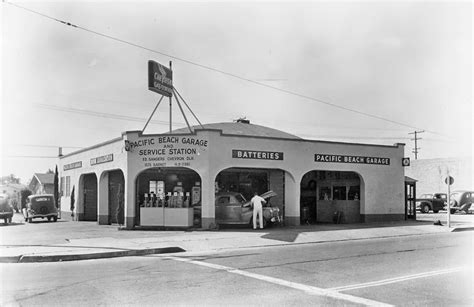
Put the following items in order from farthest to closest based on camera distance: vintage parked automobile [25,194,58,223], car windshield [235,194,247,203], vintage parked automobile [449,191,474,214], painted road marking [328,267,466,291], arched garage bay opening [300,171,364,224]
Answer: vintage parked automobile [449,191,474,214] → vintage parked automobile [25,194,58,223] → arched garage bay opening [300,171,364,224] → car windshield [235,194,247,203] → painted road marking [328,267,466,291]

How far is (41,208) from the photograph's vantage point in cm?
3008

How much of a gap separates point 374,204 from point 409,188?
422cm

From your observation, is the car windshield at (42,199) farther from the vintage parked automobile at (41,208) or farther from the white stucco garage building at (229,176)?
the white stucco garage building at (229,176)

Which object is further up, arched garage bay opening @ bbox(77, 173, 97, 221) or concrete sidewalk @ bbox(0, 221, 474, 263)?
arched garage bay opening @ bbox(77, 173, 97, 221)

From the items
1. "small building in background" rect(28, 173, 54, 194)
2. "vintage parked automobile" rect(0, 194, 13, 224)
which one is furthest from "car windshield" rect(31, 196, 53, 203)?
"small building in background" rect(28, 173, 54, 194)

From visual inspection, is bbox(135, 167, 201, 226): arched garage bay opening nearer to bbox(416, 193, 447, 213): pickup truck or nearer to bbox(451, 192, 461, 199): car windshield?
bbox(416, 193, 447, 213): pickup truck

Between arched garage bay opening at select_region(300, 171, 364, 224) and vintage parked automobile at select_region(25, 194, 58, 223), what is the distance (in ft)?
52.3

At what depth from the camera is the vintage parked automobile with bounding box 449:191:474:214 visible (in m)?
38.2

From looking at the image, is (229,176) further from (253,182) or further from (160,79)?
(160,79)

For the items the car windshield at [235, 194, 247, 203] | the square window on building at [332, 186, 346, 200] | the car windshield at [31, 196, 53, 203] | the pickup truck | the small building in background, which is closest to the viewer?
the car windshield at [235, 194, 247, 203]

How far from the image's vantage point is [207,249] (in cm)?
1477

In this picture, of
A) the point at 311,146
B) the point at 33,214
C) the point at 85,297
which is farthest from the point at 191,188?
the point at 85,297

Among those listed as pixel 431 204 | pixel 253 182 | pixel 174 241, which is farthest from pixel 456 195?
pixel 174 241

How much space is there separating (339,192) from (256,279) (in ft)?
56.3
